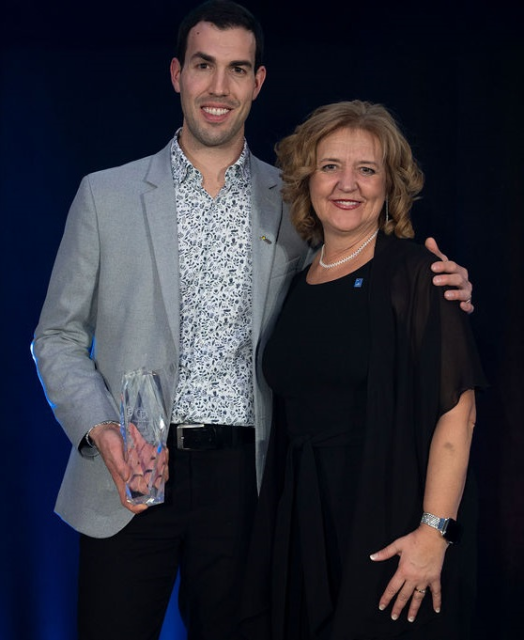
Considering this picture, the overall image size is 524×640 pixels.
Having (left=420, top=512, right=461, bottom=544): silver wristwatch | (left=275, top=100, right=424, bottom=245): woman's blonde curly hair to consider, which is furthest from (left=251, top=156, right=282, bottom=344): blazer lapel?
(left=420, top=512, right=461, bottom=544): silver wristwatch

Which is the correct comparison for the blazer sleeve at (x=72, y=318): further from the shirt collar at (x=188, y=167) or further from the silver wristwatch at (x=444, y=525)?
the silver wristwatch at (x=444, y=525)

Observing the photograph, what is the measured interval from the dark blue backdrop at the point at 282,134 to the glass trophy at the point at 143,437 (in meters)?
1.23

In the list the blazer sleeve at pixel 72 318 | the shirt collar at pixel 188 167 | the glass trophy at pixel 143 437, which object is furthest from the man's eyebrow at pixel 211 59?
the glass trophy at pixel 143 437

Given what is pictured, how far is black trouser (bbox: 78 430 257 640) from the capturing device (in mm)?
2404

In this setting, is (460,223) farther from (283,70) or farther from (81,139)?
(81,139)

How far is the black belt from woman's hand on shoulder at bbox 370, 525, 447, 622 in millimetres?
521

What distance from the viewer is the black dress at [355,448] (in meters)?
2.09

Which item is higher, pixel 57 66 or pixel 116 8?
pixel 116 8

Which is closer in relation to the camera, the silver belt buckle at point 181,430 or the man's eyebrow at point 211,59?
the silver belt buckle at point 181,430

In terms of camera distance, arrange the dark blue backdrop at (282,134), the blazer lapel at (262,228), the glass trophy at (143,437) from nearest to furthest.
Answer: the glass trophy at (143,437) < the blazer lapel at (262,228) < the dark blue backdrop at (282,134)

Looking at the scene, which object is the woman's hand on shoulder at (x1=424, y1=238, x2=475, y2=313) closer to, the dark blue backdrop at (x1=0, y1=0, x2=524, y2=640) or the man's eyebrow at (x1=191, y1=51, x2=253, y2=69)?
the man's eyebrow at (x1=191, y1=51, x2=253, y2=69)

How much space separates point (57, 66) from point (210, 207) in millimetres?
1068

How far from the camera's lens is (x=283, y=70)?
3232 mm

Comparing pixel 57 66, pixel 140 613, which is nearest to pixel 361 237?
pixel 140 613
